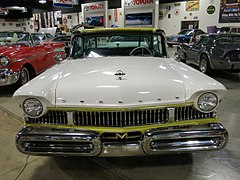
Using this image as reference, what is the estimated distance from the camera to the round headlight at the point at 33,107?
1.90 m

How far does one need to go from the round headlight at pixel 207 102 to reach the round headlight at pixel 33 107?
4.39 ft

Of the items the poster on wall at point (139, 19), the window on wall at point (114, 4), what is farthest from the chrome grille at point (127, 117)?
the window on wall at point (114, 4)

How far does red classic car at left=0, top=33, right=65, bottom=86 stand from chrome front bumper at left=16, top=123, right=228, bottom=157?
2.60 metres

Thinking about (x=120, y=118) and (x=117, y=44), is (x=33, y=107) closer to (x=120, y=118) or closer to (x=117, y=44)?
(x=120, y=118)

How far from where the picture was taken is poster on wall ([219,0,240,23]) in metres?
14.7

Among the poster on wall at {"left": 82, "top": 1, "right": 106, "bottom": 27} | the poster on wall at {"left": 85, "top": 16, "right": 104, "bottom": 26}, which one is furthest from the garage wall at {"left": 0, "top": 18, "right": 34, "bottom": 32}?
the poster on wall at {"left": 85, "top": 16, "right": 104, "bottom": 26}

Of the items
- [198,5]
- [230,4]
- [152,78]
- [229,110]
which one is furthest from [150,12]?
[152,78]

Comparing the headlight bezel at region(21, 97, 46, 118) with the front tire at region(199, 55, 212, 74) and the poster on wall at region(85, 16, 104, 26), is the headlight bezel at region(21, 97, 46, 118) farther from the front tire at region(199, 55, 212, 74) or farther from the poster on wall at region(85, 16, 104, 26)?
the poster on wall at region(85, 16, 104, 26)

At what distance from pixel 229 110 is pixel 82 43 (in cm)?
280

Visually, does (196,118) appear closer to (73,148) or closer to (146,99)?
(146,99)

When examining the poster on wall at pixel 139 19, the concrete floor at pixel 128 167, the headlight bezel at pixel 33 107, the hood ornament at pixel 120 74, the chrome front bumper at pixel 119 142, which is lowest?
the concrete floor at pixel 128 167

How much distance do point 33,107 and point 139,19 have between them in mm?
16905

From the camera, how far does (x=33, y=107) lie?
1.91 meters

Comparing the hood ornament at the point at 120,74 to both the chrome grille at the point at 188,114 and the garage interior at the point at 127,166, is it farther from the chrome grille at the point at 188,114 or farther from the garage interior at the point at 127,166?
the garage interior at the point at 127,166
